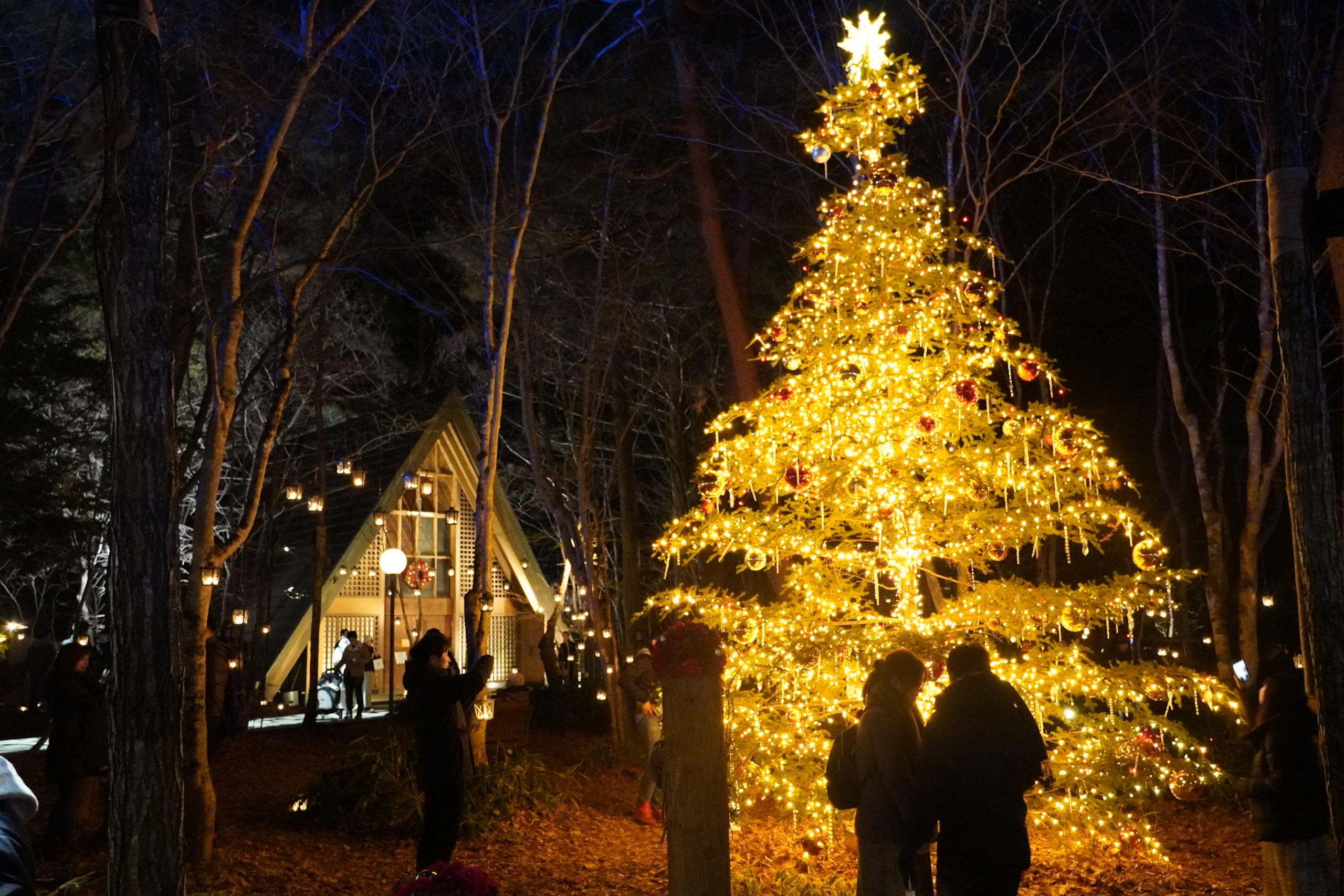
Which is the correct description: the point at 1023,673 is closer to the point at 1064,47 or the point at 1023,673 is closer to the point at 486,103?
the point at 486,103

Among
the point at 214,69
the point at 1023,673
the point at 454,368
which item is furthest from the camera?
the point at 454,368

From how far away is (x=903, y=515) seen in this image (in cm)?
880

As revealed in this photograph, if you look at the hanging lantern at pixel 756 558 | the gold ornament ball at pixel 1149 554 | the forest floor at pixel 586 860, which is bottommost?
the forest floor at pixel 586 860

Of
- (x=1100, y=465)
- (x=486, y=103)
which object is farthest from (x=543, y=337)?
(x=1100, y=465)

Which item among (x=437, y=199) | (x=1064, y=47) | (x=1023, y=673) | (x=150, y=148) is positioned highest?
(x=1064, y=47)

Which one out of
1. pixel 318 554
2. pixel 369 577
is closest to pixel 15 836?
pixel 318 554

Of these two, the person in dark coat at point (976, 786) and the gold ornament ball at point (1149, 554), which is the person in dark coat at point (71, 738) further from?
the gold ornament ball at point (1149, 554)

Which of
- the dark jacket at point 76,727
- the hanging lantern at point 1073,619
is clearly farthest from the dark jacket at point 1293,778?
the dark jacket at point 76,727

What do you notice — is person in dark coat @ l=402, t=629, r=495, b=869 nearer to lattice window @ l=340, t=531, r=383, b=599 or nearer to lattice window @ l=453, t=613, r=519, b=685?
lattice window @ l=340, t=531, r=383, b=599

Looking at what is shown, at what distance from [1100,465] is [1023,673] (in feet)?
6.04

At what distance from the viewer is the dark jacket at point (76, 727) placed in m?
8.09

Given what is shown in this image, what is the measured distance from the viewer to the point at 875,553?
9188 mm

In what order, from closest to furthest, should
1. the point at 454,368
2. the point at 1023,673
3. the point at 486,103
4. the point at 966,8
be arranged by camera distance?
the point at 1023,673 → the point at 486,103 → the point at 966,8 → the point at 454,368

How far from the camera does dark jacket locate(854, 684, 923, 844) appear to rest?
5262 millimetres
